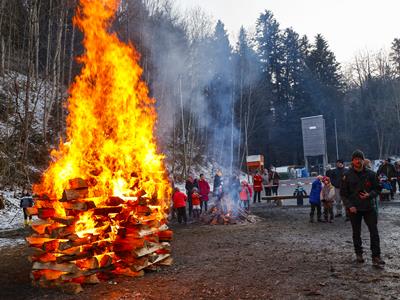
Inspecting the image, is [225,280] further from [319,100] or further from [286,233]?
[319,100]

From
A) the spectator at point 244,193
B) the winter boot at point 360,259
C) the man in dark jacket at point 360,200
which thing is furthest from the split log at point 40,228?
the spectator at point 244,193

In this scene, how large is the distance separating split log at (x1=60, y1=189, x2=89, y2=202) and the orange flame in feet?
0.84

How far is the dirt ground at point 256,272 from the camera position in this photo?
206 inches

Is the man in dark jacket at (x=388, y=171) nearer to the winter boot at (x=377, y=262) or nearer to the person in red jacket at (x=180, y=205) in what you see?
the person in red jacket at (x=180, y=205)

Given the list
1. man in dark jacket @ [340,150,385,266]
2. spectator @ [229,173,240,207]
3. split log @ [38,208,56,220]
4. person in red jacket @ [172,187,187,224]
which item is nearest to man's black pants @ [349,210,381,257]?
man in dark jacket @ [340,150,385,266]

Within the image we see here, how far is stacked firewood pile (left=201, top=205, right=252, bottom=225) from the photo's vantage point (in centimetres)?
1327

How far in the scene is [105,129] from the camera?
24.6ft

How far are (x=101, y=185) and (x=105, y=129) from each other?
4.10 feet

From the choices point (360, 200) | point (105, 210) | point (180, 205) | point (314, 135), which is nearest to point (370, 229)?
point (360, 200)

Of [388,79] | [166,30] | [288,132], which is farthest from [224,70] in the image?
[388,79]

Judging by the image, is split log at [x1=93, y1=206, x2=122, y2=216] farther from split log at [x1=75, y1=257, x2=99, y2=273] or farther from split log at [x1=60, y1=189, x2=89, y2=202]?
split log at [x1=75, y1=257, x2=99, y2=273]

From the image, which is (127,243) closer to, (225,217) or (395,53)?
(225,217)

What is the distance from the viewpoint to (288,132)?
5322cm

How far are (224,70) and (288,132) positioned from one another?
73.4 ft
